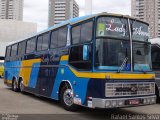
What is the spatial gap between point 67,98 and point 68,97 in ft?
0.30

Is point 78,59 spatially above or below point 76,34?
below

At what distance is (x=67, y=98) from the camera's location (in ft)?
34.7

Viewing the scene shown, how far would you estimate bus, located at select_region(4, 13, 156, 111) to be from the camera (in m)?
8.80

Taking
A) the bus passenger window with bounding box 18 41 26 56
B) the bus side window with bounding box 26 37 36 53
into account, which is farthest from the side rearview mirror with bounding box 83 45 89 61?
the bus passenger window with bounding box 18 41 26 56

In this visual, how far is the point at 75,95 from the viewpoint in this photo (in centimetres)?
980

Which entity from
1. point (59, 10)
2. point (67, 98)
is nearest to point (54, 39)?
point (67, 98)

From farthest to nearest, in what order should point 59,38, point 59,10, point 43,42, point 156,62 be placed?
point 59,10
point 43,42
point 156,62
point 59,38

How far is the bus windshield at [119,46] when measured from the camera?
8.88 metres

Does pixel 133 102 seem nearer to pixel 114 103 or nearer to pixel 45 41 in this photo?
pixel 114 103

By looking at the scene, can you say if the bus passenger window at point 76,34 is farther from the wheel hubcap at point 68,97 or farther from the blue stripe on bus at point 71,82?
the wheel hubcap at point 68,97

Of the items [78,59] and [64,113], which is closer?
[78,59]

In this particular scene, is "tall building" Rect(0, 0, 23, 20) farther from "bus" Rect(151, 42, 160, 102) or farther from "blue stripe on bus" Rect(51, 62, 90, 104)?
"blue stripe on bus" Rect(51, 62, 90, 104)

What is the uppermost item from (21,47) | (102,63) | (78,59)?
(21,47)

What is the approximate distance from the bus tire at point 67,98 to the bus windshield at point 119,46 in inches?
78.7
